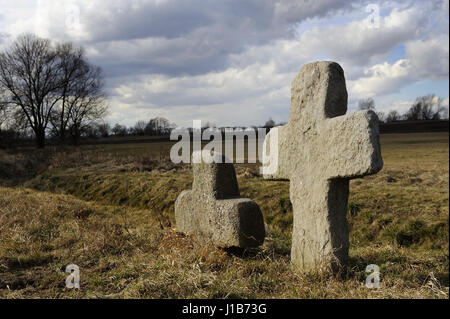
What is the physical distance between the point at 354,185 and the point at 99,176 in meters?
9.44

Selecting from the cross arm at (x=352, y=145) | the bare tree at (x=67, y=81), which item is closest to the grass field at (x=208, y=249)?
the cross arm at (x=352, y=145)

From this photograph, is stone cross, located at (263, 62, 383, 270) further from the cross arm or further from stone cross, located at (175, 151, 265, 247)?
stone cross, located at (175, 151, 265, 247)

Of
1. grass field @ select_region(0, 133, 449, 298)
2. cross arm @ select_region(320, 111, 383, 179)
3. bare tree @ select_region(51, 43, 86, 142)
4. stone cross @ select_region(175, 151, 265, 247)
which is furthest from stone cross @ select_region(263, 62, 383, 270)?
bare tree @ select_region(51, 43, 86, 142)

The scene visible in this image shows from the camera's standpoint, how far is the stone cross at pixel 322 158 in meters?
3.88

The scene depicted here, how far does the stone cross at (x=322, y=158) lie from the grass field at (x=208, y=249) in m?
0.35

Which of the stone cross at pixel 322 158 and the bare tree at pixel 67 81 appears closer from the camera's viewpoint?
the stone cross at pixel 322 158

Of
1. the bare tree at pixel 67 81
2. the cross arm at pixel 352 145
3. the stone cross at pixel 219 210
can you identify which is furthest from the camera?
the bare tree at pixel 67 81

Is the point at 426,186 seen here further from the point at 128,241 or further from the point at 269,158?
the point at 128,241

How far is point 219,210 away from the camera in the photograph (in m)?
5.35

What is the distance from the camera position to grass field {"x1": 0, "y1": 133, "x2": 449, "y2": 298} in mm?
4055

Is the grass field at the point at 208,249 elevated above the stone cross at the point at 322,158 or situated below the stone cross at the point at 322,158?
below

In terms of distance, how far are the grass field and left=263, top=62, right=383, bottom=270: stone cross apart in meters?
0.35

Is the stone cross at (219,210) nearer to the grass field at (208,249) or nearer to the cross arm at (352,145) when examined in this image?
the grass field at (208,249)

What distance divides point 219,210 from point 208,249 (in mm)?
606
